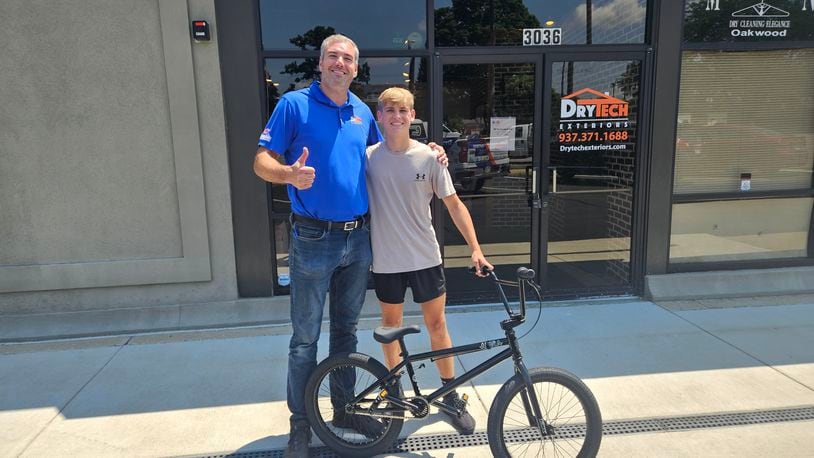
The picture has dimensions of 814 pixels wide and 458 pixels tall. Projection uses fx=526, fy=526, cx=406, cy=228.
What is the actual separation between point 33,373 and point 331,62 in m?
3.19

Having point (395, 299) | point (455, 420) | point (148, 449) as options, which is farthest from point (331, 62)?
point (148, 449)

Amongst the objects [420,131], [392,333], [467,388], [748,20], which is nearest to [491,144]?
[420,131]

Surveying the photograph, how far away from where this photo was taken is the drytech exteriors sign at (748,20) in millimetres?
4934

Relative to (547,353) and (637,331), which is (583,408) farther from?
(637,331)

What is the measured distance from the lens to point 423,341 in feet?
13.7

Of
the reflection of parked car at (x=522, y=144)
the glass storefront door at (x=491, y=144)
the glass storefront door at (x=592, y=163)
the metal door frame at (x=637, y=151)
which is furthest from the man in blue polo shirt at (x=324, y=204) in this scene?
the glass storefront door at (x=592, y=163)

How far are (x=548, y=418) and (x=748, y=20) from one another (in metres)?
4.58

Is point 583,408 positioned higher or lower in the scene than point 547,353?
higher

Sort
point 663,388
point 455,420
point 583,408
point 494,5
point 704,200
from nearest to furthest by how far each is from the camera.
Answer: point 583,408
point 455,420
point 663,388
point 494,5
point 704,200

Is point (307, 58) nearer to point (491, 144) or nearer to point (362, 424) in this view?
point (491, 144)

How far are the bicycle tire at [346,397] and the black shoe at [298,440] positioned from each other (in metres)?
0.06

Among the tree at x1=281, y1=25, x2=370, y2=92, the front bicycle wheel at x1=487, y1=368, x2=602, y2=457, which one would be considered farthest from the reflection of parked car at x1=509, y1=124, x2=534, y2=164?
the front bicycle wheel at x1=487, y1=368, x2=602, y2=457

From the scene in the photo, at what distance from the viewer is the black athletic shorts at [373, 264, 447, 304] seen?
2.84 m

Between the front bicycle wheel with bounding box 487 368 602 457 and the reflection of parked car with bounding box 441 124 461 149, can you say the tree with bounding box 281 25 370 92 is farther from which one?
the front bicycle wheel with bounding box 487 368 602 457
